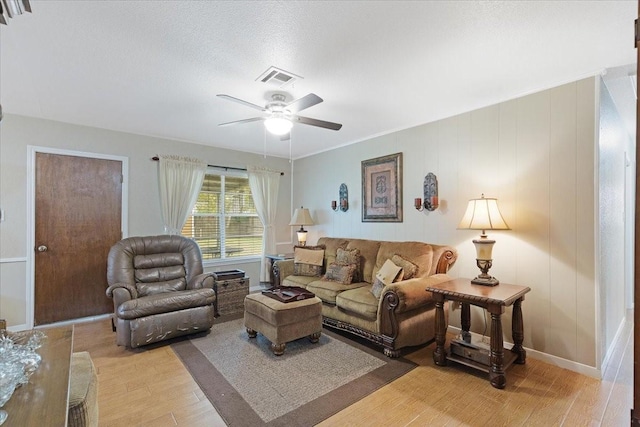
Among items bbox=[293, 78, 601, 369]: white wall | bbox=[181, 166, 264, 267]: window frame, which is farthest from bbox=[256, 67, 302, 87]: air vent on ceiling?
bbox=[181, 166, 264, 267]: window frame

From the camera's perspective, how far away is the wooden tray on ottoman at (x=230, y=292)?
13.4 feet

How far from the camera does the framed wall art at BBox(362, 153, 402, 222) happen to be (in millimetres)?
4062

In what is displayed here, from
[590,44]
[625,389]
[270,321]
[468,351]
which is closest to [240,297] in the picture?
[270,321]

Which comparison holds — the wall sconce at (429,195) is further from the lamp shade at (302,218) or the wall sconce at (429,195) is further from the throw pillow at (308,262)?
the lamp shade at (302,218)

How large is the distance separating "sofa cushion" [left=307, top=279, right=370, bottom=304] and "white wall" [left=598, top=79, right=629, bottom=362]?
2225 mm

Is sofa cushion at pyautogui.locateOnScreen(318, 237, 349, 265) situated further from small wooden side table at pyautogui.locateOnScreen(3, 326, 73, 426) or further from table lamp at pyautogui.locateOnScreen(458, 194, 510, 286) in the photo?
small wooden side table at pyautogui.locateOnScreen(3, 326, 73, 426)

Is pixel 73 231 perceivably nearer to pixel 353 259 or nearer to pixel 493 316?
pixel 353 259

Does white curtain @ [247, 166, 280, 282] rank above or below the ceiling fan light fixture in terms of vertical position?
below

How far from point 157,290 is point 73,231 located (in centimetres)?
143

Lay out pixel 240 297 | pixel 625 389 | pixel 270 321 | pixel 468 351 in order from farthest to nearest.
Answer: pixel 240 297
pixel 270 321
pixel 468 351
pixel 625 389

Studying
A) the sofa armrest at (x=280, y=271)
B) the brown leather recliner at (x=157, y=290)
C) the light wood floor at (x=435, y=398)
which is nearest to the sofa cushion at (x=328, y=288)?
the sofa armrest at (x=280, y=271)

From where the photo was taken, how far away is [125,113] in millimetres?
3467

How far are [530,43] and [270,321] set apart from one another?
121 inches

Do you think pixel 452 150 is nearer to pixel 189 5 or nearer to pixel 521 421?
pixel 521 421
